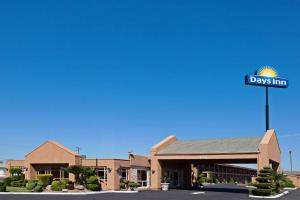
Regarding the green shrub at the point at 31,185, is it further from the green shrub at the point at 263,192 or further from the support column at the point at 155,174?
the green shrub at the point at 263,192

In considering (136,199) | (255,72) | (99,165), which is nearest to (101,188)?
(99,165)

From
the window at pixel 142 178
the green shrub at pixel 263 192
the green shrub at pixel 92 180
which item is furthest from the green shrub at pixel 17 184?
the green shrub at pixel 263 192

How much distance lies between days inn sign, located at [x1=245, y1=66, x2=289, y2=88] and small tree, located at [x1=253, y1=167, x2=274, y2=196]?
18.7m

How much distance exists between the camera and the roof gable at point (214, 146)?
48.6 m

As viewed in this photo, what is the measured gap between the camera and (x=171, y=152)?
5353cm

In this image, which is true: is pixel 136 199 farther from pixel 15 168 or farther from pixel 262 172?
pixel 15 168

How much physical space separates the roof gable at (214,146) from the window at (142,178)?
11.9ft

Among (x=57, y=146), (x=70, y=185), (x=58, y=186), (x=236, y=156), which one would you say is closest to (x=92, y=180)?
(x=70, y=185)

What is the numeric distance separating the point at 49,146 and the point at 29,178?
440cm

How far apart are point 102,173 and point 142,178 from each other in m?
7.26

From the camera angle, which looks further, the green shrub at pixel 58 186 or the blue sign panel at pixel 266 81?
the blue sign panel at pixel 266 81

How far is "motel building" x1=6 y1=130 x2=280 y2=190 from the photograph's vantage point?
48422 millimetres

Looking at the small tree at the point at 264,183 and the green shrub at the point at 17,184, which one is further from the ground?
the small tree at the point at 264,183

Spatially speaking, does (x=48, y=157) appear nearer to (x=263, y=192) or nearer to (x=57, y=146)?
(x=57, y=146)
